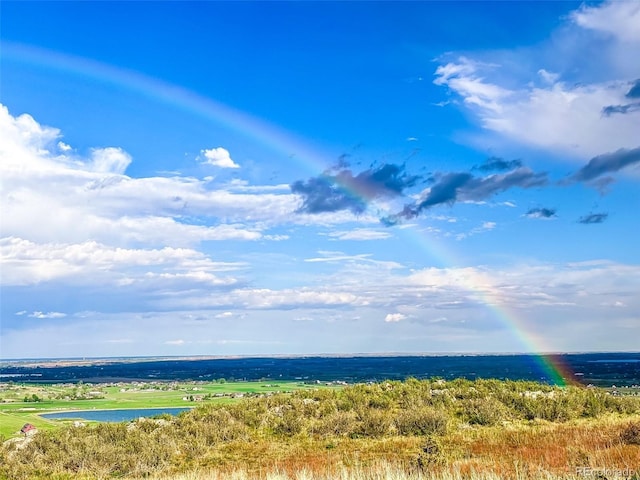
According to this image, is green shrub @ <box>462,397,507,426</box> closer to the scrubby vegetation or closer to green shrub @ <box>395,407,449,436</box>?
the scrubby vegetation

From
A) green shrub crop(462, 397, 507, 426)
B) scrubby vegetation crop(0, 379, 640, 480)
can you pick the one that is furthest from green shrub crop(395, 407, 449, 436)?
green shrub crop(462, 397, 507, 426)

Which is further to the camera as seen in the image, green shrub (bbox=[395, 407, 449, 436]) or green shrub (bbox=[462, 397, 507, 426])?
green shrub (bbox=[462, 397, 507, 426])

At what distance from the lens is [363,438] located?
2239 cm

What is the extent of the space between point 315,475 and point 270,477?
1989mm

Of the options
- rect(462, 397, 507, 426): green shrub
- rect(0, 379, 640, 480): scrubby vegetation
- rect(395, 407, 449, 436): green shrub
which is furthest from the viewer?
rect(462, 397, 507, 426): green shrub

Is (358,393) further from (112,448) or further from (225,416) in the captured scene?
(112,448)

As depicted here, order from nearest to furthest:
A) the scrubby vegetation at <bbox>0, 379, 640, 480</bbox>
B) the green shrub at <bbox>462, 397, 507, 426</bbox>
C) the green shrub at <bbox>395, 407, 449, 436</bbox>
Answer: the scrubby vegetation at <bbox>0, 379, 640, 480</bbox>, the green shrub at <bbox>395, 407, 449, 436</bbox>, the green shrub at <bbox>462, 397, 507, 426</bbox>

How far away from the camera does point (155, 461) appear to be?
19.8 m

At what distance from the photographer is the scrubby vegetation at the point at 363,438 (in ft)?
54.0

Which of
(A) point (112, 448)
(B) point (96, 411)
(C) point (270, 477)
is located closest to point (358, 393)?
(A) point (112, 448)

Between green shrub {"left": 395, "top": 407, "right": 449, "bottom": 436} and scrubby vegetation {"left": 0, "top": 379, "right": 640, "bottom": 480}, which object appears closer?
scrubby vegetation {"left": 0, "top": 379, "right": 640, "bottom": 480}

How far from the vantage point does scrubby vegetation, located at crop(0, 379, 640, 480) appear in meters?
16.5

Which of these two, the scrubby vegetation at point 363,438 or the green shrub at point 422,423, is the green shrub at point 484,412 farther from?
the green shrub at point 422,423

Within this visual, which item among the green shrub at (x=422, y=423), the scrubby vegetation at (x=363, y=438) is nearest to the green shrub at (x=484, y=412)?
the scrubby vegetation at (x=363, y=438)
